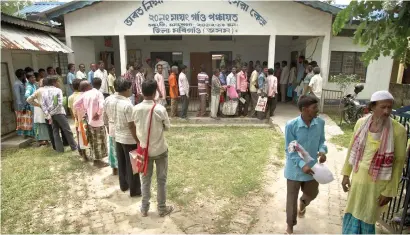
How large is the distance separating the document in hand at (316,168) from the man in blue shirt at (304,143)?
4cm

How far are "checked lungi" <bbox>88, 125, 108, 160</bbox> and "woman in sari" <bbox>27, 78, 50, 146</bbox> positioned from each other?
1.52 m

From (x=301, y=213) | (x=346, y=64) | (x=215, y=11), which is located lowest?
(x=301, y=213)

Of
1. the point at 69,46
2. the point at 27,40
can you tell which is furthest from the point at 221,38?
the point at 27,40

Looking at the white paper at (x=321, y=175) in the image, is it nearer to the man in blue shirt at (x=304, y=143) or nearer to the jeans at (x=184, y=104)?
the man in blue shirt at (x=304, y=143)

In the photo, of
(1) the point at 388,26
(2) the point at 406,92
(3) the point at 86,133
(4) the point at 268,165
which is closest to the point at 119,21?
(3) the point at 86,133

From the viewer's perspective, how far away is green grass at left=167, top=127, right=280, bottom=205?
4367mm

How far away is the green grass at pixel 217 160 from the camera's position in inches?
172

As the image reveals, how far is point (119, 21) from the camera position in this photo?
30.5ft

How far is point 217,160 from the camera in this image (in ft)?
18.4

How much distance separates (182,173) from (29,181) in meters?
2.52

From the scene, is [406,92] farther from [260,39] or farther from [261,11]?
[261,11]

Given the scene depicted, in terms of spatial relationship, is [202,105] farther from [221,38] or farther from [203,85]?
[221,38]

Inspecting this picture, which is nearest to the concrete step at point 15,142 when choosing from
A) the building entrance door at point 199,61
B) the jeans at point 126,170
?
the jeans at point 126,170

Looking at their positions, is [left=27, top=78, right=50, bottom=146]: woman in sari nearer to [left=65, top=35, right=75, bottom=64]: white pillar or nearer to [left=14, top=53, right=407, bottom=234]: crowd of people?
[left=14, top=53, right=407, bottom=234]: crowd of people
